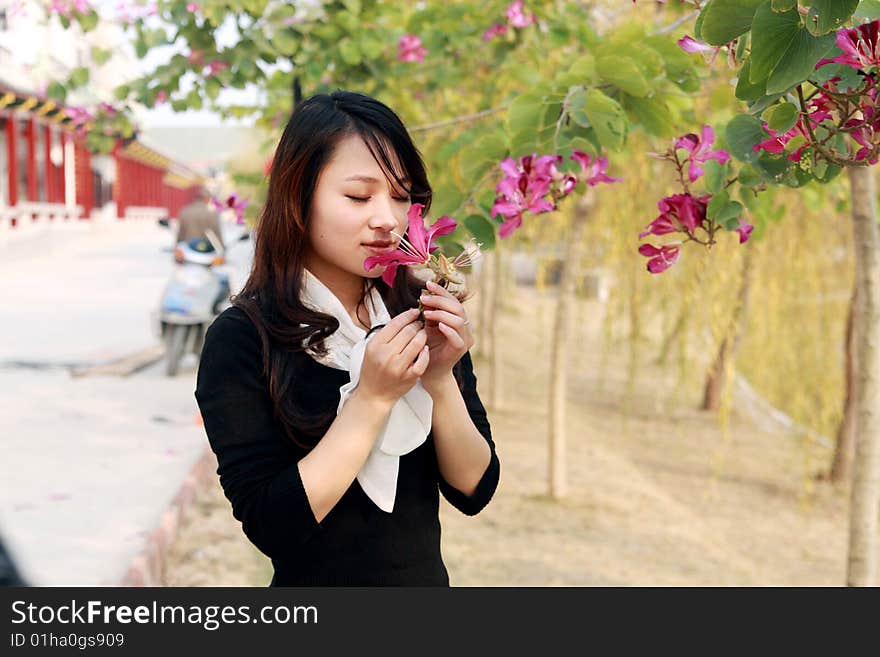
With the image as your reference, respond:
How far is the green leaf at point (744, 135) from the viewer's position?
1391mm

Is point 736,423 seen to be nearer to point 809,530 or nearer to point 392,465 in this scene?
point 809,530

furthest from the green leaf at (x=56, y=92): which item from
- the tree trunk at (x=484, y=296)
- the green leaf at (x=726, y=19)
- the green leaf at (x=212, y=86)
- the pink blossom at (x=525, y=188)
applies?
the tree trunk at (x=484, y=296)

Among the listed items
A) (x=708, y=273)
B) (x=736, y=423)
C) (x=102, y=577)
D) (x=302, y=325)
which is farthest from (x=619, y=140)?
(x=736, y=423)

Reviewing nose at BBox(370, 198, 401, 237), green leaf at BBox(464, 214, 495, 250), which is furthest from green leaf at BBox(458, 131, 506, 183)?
nose at BBox(370, 198, 401, 237)

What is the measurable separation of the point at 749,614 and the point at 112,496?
3.32 meters

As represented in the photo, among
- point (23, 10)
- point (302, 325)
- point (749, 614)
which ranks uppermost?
point (23, 10)

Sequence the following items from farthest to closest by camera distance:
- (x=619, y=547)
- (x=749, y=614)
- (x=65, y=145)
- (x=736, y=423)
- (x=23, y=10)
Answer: (x=65, y=145)
(x=736, y=423)
(x=619, y=547)
(x=23, y=10)
(x=749, y=614)

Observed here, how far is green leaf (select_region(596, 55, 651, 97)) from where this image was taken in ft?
6.06

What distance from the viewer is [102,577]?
3238 millimetres

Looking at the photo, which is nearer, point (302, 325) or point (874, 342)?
point (302, 325)

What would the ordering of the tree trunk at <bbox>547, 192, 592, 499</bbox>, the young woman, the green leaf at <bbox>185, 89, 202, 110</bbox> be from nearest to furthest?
the young woman
the green leaf at <bbox>185, 89, 202, 110</bbox>
the tree trunk at <bbox>547, 192, 592, 499</bbox>

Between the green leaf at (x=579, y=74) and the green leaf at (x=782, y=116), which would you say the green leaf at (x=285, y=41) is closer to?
the green leaf at (x=579, y=74)

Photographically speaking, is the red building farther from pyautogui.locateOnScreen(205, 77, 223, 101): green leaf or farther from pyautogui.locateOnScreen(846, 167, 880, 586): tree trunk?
pyautogui.locateOnScreen(846, 167, 880, 586): tree trunk

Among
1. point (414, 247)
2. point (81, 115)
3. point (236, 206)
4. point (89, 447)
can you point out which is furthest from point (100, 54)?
point (414, 247)
